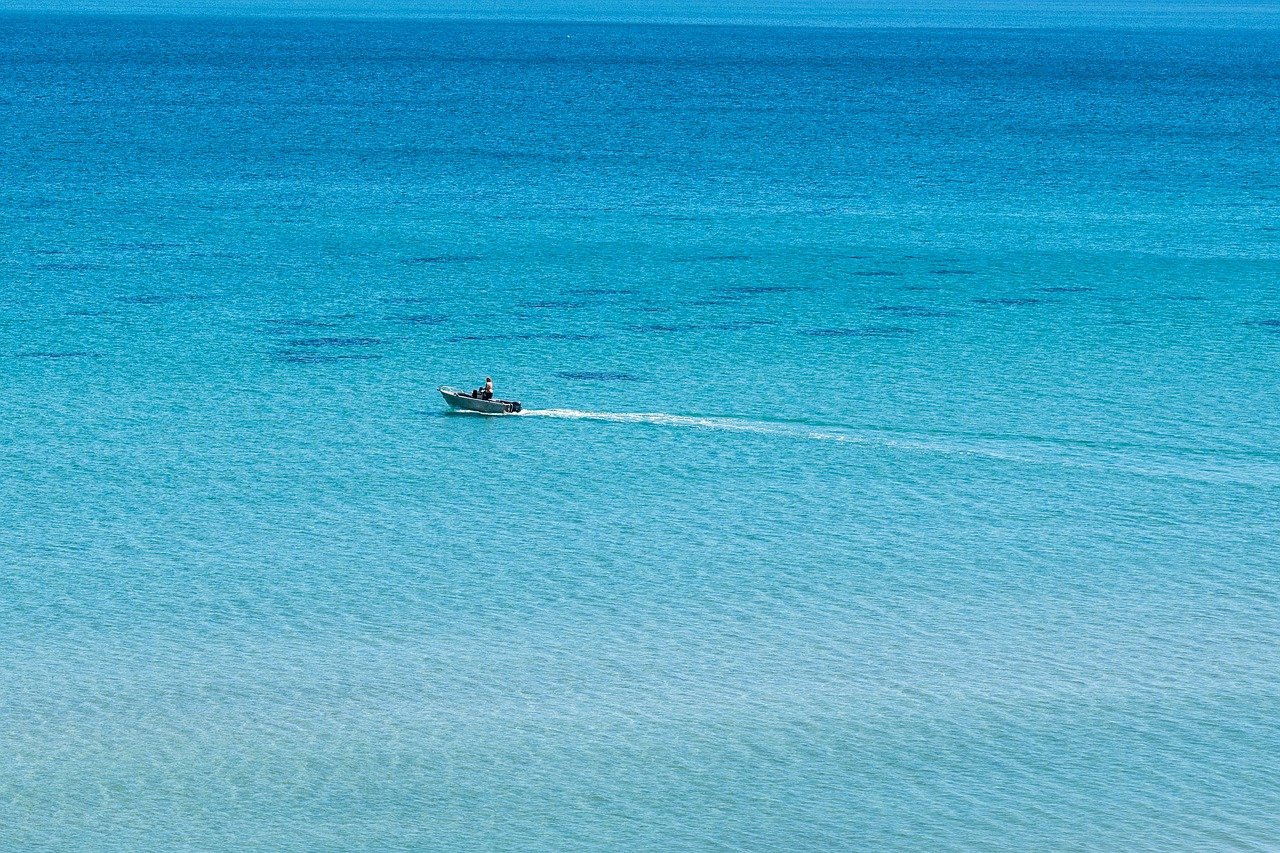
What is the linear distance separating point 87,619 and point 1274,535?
28.2 metres

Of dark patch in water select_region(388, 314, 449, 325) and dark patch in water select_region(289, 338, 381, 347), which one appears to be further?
dark patch in water select_region(388, 314, 449, 325)

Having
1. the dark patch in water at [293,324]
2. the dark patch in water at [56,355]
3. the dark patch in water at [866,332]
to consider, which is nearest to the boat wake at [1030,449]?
the dark patch in water at [866,332]

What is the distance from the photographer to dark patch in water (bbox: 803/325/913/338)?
2650 inches

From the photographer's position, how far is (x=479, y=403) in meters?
55.9

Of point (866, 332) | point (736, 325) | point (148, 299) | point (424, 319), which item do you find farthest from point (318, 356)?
point (866, 332)

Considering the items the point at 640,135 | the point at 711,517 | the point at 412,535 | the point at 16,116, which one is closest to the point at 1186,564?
the point at 711,517

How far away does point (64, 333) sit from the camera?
219 feet

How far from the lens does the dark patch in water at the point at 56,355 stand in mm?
63250

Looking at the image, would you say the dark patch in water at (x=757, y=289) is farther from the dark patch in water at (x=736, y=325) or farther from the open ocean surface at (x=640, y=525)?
the dark patch in water at (x=736, y=325)

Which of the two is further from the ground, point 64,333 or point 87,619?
point 64,333

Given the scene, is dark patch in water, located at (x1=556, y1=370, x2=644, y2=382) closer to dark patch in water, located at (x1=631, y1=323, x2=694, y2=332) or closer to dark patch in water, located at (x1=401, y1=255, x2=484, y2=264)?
dark patch in water, located at (x1=631, y1=323, x2=694, y2=332)

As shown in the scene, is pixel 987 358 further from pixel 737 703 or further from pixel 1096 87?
pixel 1096 87

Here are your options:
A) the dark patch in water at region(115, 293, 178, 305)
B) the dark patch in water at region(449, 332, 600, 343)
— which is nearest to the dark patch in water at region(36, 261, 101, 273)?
the dark patch in water at region(115, 293, 178, 305)

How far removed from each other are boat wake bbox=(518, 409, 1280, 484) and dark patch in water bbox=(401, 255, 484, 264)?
26.4 m
